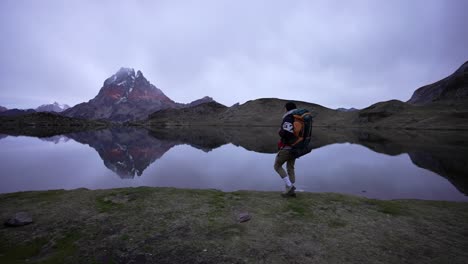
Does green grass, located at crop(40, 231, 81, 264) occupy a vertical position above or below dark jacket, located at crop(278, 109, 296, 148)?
below

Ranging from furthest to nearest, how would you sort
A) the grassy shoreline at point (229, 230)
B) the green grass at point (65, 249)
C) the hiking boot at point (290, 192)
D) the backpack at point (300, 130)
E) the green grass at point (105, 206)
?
the hiking boot at point (290, 192) < the backpack at point (300, 130) < the green grass at point (105, 206) < the grassy shoreline at point (229, 230) < the green grass at point (65, 249)

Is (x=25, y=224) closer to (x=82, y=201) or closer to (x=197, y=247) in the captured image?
(x=82, y=201)

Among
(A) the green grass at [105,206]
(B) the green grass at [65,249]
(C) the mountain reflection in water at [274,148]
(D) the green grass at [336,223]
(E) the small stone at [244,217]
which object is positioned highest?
(C) the mountain reflection in water at [274,148]

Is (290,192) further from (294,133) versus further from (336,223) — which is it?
(336,223)

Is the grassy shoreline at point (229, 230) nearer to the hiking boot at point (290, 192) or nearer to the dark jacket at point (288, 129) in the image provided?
the hiking boot at point (290, 192)

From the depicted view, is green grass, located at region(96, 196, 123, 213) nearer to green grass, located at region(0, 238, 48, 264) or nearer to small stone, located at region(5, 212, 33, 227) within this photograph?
small stone, located at region(5, 212, 33, 227)

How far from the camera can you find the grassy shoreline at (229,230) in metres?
6.79

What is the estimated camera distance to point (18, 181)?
20000mm

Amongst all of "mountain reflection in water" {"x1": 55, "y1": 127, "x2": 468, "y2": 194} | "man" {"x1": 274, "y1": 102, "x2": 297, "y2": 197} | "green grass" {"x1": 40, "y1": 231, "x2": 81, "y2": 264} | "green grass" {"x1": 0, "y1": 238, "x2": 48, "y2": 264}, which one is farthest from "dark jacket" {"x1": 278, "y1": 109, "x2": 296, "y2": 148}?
"mountain reflection in water" {"x1": 55, "y1": 127, "x2": 468, "y2": 194}

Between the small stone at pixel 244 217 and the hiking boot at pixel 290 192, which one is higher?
the hiking boot at pixel 290 192

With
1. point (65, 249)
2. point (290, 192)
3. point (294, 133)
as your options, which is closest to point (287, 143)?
point (294, 133)

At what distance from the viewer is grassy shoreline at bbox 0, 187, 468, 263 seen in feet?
22.3

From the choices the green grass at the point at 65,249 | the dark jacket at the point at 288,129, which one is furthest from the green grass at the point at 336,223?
the green grass at the point at 65,249

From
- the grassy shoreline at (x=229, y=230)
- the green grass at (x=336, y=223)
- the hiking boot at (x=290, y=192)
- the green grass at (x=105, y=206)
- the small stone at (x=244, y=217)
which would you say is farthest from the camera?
the hiking boot at (x=290, y=192)
